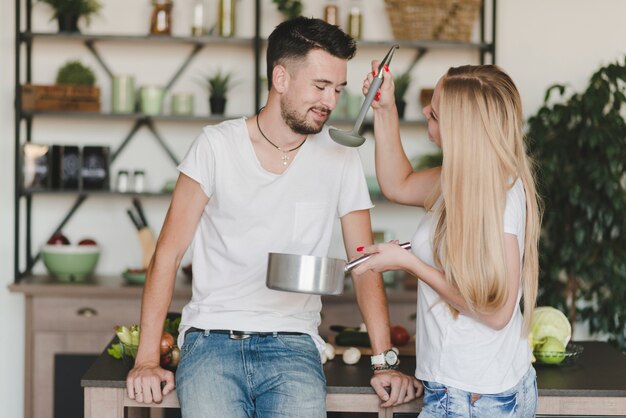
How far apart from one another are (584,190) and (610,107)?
0.52 m

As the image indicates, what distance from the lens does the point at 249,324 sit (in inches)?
93.7

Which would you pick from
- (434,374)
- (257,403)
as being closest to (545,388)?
(434,374)

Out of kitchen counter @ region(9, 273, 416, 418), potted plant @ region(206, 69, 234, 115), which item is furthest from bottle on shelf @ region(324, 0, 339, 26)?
kitchen counter @ region(9, 273, 416, 418)

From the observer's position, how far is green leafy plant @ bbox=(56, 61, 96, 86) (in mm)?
4371

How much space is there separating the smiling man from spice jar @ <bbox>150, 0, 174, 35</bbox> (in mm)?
1901

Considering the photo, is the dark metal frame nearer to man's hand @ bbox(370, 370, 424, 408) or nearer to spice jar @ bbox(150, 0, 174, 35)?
spice jar @ bbox(150, 0, 174, 35)

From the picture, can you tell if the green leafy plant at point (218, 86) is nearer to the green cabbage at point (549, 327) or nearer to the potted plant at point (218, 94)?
the potted plant at point (218, 94)

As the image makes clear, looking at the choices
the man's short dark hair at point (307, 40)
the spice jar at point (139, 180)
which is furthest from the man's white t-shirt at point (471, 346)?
the spice jar at point (139, 180)

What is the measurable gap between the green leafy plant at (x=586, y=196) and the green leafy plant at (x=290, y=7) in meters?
1.19

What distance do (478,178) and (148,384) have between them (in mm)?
941

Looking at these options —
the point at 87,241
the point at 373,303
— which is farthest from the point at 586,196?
the point at 87,241

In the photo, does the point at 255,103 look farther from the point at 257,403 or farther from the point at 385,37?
the point at 257,403

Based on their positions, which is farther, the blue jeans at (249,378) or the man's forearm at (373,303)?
the man's forearm at (373,303)

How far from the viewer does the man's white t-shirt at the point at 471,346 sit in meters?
2.15
